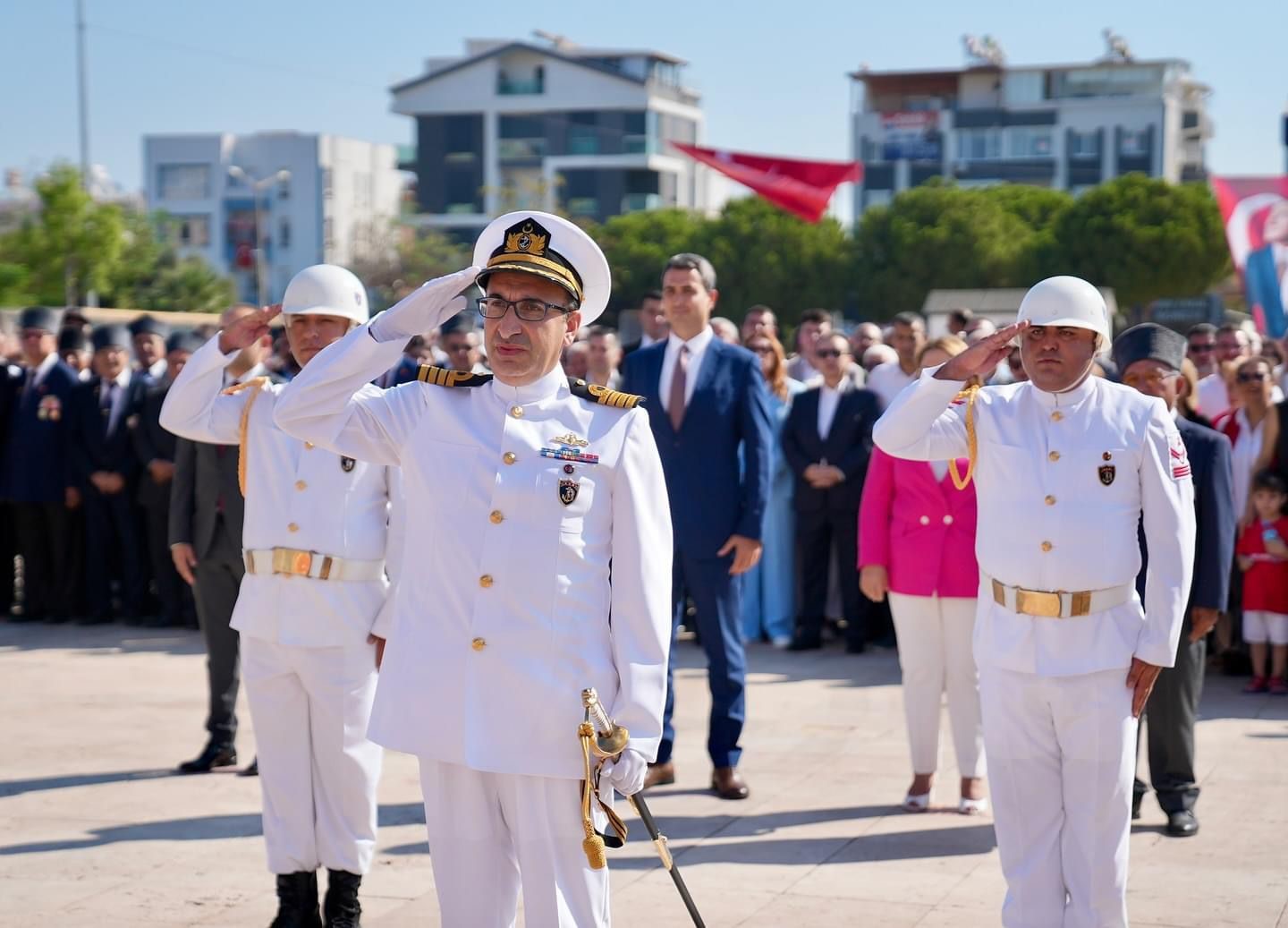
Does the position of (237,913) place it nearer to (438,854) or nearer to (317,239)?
(438,854)

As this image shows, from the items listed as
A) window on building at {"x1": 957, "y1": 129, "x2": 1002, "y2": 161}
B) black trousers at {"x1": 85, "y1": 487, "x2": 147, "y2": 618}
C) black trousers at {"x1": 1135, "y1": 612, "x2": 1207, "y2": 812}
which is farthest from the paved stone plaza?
window on building at {"x1": 957, "y1": 129, "x2": 1002, "y2": 161}

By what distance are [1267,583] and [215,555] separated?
20.6 ft

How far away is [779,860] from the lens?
7090 millimetres

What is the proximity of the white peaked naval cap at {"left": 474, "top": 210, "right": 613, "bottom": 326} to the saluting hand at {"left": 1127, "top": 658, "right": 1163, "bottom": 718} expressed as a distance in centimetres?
216

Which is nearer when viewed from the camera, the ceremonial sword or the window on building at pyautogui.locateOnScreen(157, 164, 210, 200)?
the ceremonial sword

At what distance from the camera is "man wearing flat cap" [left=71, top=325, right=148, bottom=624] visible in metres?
13.6

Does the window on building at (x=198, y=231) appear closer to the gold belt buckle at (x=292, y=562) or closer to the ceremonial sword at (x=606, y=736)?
the gold belt buckle at (x=292, y=562)

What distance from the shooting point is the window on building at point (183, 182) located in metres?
117

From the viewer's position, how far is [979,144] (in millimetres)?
116625

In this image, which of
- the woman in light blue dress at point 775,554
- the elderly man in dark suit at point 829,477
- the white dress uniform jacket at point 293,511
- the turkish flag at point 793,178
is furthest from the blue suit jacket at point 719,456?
the turkish flag at point 793,178

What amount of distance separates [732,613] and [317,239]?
102 metres

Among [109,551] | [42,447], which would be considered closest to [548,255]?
[109,551]

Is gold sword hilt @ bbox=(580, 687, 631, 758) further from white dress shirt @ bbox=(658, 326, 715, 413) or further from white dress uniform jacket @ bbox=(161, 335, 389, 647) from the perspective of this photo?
white dress shirt @ bbox=(658, 326, 715, 413)

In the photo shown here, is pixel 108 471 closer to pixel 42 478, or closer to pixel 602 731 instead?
pixel 42 478
